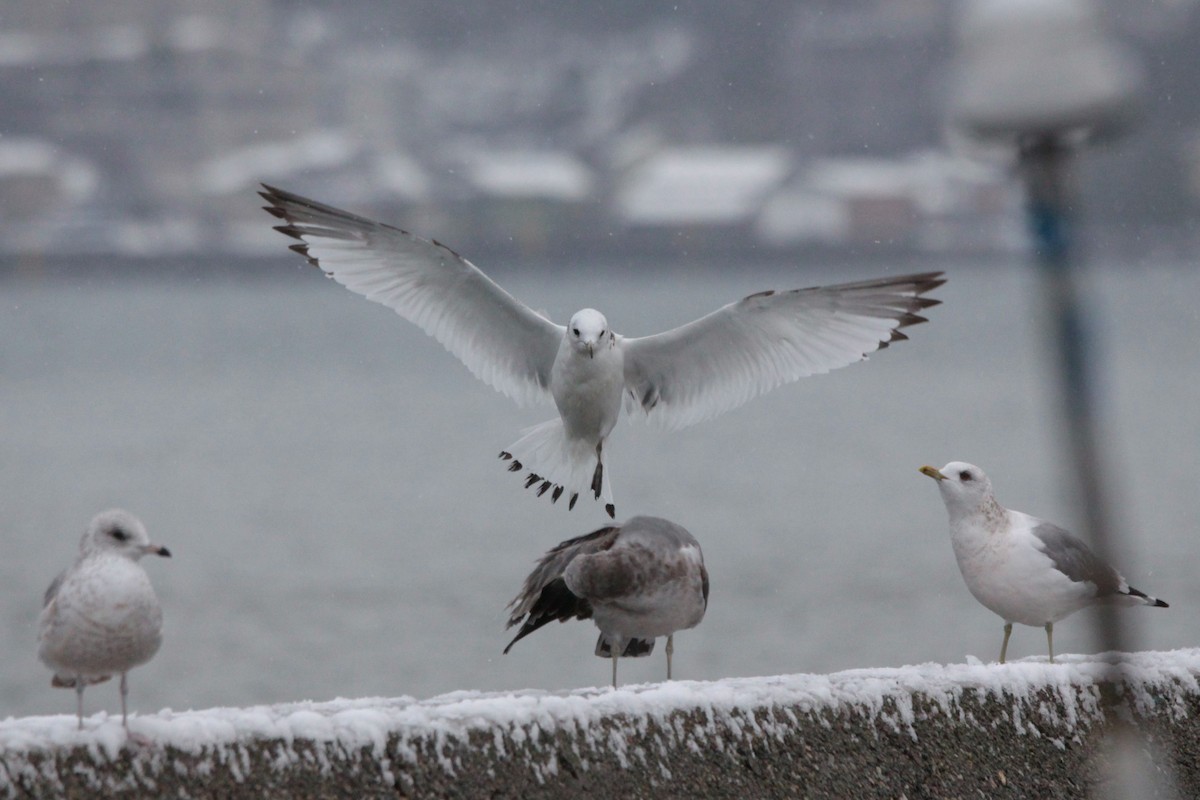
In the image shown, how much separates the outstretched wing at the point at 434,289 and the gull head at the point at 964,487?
218 cm

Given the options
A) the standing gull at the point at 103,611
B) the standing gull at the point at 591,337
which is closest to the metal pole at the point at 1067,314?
the standing gull at the point at 103,611

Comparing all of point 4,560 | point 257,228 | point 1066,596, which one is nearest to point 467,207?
point 257,228

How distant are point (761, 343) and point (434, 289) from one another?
1.23m

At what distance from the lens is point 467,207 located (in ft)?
266

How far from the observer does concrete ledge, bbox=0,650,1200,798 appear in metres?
2.74

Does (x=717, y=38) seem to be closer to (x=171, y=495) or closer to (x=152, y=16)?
(x=152, y=16)

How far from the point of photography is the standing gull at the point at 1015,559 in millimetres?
4102

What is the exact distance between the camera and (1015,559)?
13.6 feet

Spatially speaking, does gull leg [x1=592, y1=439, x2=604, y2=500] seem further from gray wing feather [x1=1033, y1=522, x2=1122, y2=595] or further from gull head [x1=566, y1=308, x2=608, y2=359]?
gray wing feather [x1=1033, y1=522, x2=1122, y2=595]

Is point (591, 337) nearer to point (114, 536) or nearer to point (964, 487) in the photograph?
point (964, 487)

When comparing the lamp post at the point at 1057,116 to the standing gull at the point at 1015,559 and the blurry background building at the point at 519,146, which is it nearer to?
the standing gull at the point at 1015,559

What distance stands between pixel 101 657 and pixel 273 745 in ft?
1.31

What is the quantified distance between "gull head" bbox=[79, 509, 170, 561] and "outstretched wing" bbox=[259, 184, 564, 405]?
258 cm

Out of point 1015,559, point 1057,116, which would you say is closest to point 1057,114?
point 1057,116
